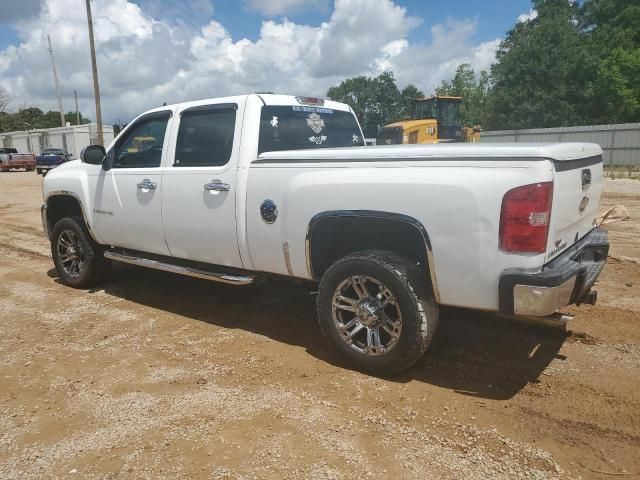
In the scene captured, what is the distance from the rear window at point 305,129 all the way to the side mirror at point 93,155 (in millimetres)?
1985

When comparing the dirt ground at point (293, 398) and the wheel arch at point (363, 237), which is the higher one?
the wheel arch at point (363, 237)

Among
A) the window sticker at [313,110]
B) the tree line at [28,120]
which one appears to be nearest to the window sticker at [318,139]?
the window sticker at [313,110]

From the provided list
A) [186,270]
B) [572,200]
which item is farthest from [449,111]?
[572,200]

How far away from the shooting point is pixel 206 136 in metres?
4.55

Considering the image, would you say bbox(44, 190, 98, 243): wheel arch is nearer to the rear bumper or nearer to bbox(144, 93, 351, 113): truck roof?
bbox(144, 93, 351, 113): truck roof

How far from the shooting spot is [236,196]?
13.5ft

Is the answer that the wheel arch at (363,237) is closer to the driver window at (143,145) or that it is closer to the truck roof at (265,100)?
the truck roof at (265,100)

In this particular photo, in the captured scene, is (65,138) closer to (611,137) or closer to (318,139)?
(611,137)

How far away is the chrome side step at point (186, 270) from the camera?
167 inches

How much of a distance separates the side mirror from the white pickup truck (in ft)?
0.05

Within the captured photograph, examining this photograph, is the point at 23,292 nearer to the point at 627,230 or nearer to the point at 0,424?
the point at 0,424

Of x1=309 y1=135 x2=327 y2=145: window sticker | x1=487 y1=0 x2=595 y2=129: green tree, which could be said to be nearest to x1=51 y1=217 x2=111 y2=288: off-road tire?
x1=309 y1=135 x2=327 y2=145: window sticker

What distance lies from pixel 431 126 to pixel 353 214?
17.9 meters

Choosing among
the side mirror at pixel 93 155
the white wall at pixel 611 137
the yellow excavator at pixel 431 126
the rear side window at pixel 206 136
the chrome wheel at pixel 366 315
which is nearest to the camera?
the chrome wheel at pixel 366 315
